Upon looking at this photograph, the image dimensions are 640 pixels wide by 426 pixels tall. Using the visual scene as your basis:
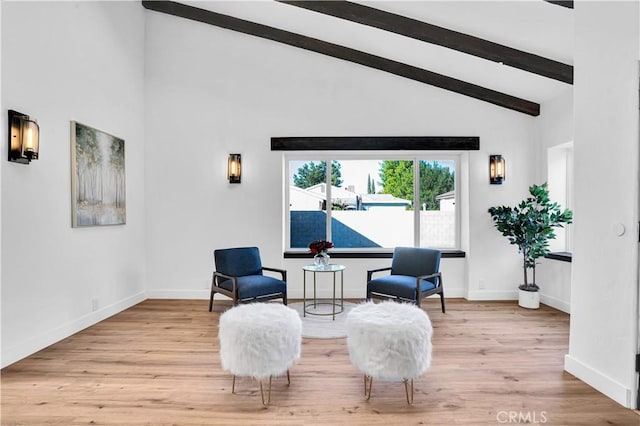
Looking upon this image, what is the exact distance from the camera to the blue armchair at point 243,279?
4.04 m

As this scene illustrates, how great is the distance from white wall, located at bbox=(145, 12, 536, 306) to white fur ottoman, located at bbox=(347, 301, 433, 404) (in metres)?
2.88

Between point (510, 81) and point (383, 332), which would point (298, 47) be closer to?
point (510, 81)

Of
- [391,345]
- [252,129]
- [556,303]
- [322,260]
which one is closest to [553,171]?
[556,303]

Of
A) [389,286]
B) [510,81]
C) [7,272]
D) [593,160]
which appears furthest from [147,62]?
[593,160]

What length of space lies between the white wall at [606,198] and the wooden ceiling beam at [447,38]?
106 centimetres

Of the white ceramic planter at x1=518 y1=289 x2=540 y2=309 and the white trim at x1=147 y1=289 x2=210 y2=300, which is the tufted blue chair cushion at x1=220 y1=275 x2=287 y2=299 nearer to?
the white trim at x1=147 y1=289 x2=210 y2=300

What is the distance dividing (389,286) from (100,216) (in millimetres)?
3413

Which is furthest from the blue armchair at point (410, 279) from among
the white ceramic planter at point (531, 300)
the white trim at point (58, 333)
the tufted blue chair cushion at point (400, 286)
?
the white trim at point (58, 333)

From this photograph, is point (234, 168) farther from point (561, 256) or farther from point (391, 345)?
point (561, 256)

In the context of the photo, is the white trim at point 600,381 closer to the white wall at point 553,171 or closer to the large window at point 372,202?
the white wall at point 553,171

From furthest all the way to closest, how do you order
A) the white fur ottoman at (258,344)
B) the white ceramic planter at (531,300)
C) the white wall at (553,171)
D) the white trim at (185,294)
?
the white trim at (185,294) < the white ceramic planter at (531,300) < the white wall at (553,171) < the white fur ottoman at (258,344)

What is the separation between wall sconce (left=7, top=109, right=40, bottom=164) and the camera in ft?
9.48

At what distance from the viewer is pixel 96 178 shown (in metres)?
4.04

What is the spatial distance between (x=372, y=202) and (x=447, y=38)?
2422 millimetres
